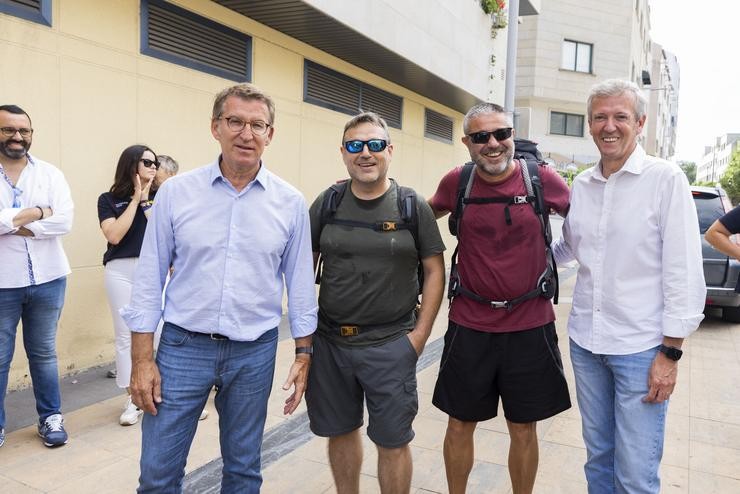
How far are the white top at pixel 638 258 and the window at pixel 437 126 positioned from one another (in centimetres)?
965

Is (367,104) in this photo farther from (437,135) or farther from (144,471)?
(144,471)

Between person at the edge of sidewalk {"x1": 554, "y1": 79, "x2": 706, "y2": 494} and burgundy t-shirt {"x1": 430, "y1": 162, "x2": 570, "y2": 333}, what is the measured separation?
19 centimetres

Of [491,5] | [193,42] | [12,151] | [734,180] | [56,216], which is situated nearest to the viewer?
[12,151]

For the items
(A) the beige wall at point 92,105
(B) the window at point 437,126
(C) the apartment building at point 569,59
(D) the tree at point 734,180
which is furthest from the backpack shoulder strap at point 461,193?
(D) the tree at point 734,180

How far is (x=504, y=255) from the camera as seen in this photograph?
2.72 meters

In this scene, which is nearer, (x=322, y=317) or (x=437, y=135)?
(x=322, y=317)

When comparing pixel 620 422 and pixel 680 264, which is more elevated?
pixel 680 264

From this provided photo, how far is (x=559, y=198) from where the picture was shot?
2.81 metres

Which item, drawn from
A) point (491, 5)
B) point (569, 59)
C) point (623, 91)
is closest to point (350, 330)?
point (623, 91)

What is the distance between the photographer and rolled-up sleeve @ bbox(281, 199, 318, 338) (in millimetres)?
2498

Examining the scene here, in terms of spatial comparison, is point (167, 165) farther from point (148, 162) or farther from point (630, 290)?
point (630, 290)

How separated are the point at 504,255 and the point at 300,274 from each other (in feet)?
3.17

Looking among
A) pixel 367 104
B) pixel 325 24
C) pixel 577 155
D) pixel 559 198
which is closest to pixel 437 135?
pixel 367 104

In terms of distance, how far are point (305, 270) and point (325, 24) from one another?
5.44m
